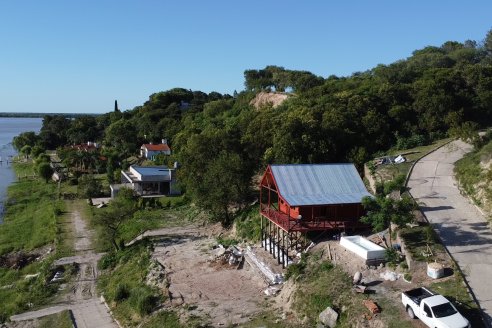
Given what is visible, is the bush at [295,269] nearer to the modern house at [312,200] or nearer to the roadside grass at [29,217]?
the modern house at [312,200]

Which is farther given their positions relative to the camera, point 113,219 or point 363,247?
point 113,219

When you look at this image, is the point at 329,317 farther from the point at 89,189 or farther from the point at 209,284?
the point at 89,189

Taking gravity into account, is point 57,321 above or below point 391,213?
below

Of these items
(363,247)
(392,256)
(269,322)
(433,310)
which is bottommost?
(269,322)

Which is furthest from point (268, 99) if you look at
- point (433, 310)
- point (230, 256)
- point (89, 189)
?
point (433, 310)

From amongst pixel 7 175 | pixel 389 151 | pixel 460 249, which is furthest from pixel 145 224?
pixel 7 175

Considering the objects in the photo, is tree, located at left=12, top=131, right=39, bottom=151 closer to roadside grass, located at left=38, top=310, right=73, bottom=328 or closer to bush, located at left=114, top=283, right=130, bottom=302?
bush, located at left=114, top=283, right=130, bottom=302

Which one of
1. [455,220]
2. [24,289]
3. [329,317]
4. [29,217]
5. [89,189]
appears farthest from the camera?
[89,189]

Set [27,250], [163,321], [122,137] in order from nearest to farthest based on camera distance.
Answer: [163,321]
[27,250]
[122,137]
